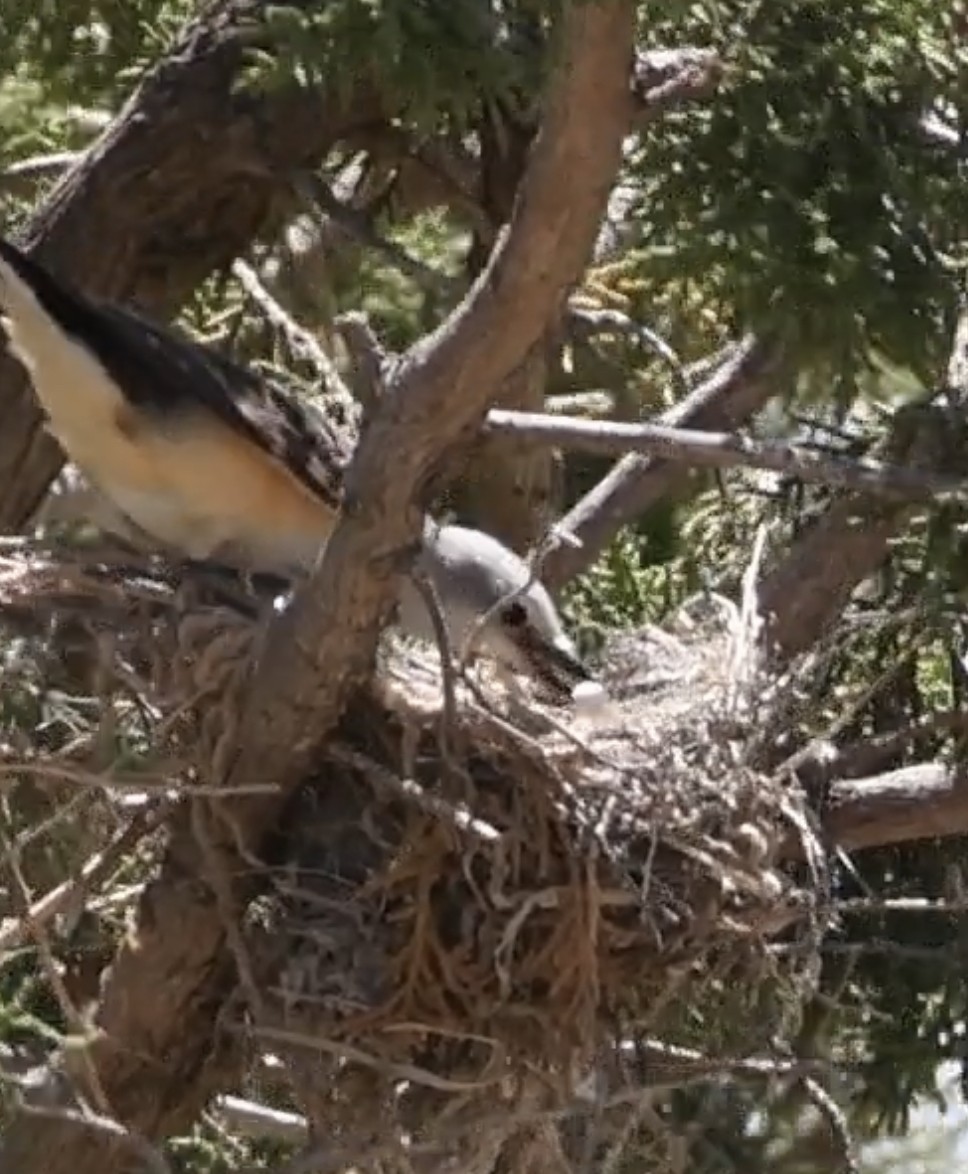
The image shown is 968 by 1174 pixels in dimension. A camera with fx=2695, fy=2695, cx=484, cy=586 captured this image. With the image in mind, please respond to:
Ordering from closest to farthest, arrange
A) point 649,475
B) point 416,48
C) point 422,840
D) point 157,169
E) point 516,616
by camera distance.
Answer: point 416,48 → point 422,840 → point 516,616 → point 157,169 → point 649,475

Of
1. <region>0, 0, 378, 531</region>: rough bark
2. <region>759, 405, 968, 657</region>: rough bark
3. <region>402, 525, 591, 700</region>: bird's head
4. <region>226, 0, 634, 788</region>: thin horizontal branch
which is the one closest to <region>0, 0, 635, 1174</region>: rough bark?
<region>226, 0, 634, 788</region>: thin horizontal branch

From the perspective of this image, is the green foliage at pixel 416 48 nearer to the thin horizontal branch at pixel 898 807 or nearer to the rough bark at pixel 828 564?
the rough bark at pixel 828 564

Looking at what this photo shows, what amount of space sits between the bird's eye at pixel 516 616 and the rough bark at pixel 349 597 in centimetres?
61

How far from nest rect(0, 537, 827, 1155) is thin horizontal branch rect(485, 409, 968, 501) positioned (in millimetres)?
474

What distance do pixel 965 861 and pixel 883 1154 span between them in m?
2.35

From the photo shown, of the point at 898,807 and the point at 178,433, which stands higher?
the point at 178,433

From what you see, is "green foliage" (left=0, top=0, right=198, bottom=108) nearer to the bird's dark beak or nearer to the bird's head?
the bird's head

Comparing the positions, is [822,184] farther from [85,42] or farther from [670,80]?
[85,42]

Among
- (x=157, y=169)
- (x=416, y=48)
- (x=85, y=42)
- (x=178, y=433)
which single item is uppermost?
(x=85, y=42)

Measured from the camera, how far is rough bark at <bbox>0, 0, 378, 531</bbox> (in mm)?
4266

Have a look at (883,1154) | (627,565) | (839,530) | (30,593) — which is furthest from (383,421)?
(883,1154)

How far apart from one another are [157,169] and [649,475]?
947 mm

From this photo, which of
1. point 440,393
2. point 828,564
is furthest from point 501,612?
point 440,393

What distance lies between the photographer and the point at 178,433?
3770 millimetres
